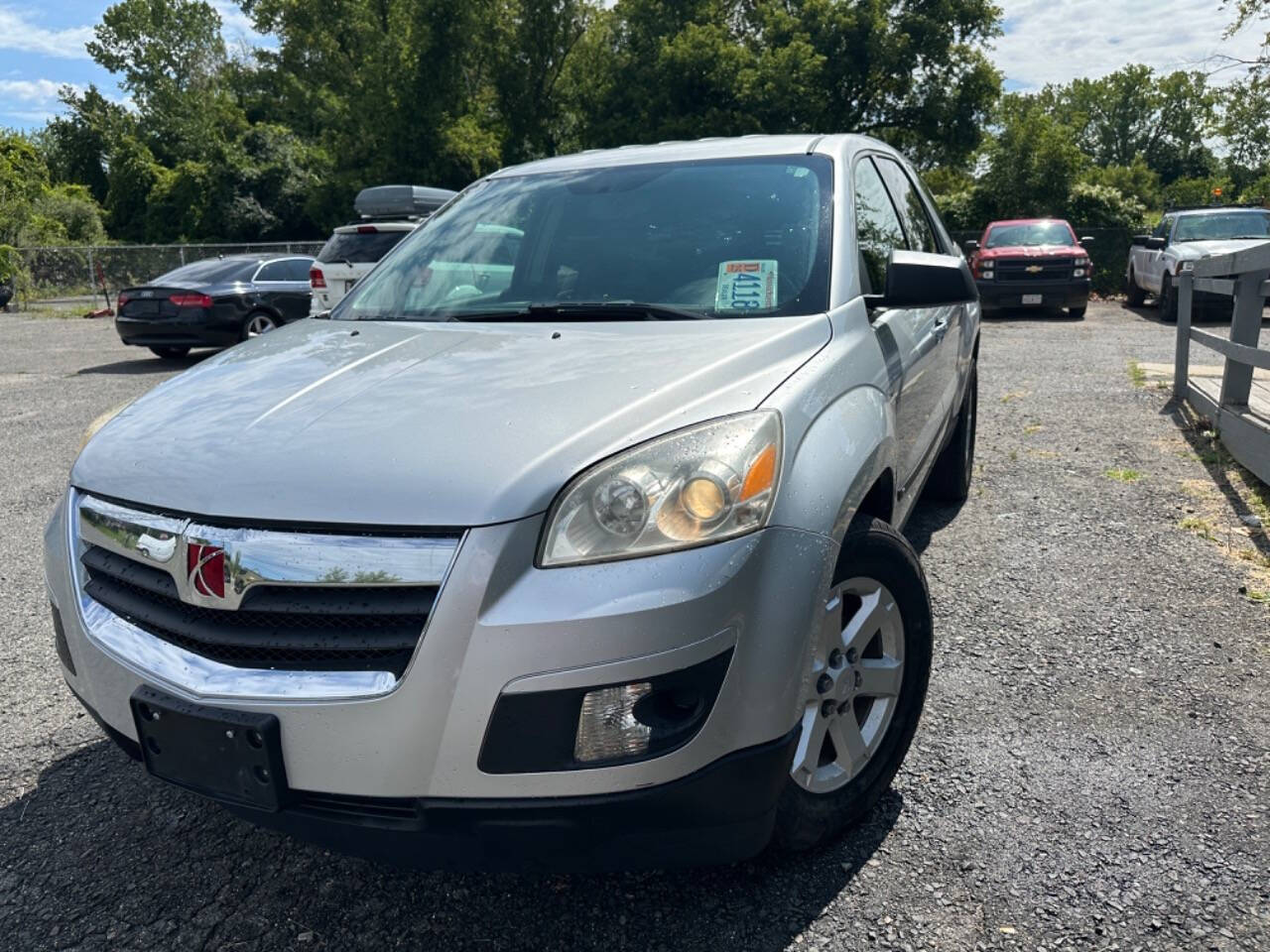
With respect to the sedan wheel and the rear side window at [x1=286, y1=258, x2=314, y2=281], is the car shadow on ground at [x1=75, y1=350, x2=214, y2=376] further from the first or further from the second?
the rear side window at [x1=286, y1=258, x2=314, y2=281]

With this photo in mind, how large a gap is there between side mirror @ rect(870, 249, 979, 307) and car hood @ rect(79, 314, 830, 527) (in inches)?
12.6

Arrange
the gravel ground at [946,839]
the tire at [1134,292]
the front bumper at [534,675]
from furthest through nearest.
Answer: the tire at [1134,292]
the gravel ground at [946,839]
the front bumper at [534,675]

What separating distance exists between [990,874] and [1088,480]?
4.16 metres

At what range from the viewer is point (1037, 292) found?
16.7m

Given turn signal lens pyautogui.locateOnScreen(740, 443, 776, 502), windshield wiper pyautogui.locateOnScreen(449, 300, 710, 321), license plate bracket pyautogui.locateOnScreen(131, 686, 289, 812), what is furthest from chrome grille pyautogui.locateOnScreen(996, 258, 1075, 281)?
license plate bracket pyautogui.locateOnScreen(131, 686, 289, 812)

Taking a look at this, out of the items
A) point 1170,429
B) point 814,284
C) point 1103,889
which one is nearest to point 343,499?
point 814,284

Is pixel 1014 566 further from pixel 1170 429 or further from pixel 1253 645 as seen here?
pixel 1170 429

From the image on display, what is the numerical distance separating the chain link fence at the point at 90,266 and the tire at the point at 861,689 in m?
27.6

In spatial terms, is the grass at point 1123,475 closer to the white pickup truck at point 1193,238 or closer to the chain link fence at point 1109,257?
the white pickup truck at point 1193,238

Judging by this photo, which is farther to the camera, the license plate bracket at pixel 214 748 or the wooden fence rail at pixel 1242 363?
the wooden fence rail at pixel 1242 363

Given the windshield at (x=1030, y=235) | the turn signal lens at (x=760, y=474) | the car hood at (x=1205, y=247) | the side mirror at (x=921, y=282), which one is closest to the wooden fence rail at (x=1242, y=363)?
the side mirror at (x=921, y=282)

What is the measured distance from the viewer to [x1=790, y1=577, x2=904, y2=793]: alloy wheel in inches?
86.6

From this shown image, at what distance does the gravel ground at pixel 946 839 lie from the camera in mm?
2158

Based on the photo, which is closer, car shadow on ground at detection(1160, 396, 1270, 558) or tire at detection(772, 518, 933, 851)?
tire at detection(772, 518, 933, 851)
